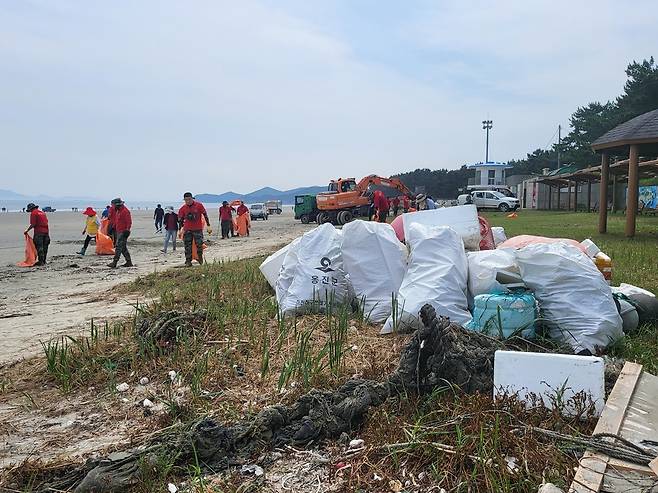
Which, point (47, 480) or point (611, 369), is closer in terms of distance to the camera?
point (47, 480)

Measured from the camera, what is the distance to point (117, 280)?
962cm

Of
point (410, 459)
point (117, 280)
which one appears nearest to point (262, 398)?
point (410, 459)

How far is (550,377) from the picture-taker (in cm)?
262

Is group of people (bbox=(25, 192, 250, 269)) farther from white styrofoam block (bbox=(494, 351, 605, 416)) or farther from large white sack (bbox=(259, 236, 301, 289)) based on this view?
white styrofoam block (bbox=(494, 351, 605, 416))

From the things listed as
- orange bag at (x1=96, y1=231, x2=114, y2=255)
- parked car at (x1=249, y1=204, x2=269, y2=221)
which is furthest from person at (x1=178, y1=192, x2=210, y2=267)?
parked car at (x1=249, y1=204, x2=269, y2=221)

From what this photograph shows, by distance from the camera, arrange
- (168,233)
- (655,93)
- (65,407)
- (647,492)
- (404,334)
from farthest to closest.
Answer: (655,93), (168,233), (404,334), (65,407), (647,492)

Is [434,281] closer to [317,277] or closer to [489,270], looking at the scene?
[489,270]

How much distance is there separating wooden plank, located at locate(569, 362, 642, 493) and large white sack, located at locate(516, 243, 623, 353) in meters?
0.58

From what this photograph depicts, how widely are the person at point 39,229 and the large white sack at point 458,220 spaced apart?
9.82 meters

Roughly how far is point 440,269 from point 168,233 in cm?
1213

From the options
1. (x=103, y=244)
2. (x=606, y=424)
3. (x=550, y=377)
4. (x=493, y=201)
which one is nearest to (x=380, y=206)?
(x=103, y=244)

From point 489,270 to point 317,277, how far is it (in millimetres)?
1460

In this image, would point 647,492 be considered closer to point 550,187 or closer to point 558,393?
point 558,393

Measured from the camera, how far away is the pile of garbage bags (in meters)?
3.59
